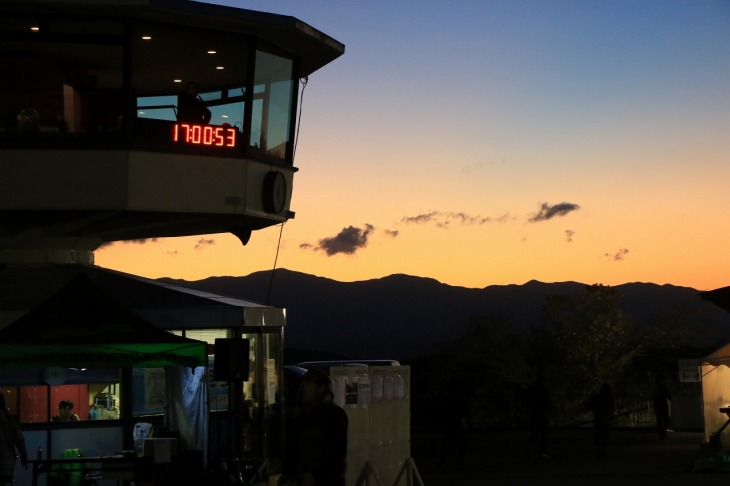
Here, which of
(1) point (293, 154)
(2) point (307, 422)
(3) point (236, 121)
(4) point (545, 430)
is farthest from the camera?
(4) point (545, 430)

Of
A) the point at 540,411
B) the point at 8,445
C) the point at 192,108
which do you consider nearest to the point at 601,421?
the point at 540,411

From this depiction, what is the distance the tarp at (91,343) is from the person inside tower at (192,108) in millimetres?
4128

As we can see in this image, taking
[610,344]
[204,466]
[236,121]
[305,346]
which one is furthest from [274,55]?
[305,346]

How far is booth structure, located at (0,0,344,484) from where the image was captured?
72.7 feet

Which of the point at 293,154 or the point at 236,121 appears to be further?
the point at 293,154

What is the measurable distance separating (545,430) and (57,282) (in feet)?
40.3

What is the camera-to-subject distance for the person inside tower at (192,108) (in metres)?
23.7

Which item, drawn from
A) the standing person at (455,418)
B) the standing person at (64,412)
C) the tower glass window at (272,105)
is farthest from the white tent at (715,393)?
the standing person at (64,412)

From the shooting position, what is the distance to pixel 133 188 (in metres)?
22.7

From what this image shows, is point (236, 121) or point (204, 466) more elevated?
point (236, 121)

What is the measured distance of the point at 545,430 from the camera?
98.3 ft

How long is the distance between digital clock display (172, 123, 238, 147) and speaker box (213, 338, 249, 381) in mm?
3881

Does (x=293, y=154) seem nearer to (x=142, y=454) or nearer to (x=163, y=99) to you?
(x=163, y=99)

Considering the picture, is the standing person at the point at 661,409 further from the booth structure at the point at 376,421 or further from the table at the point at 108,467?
the table at the point at 108,467
